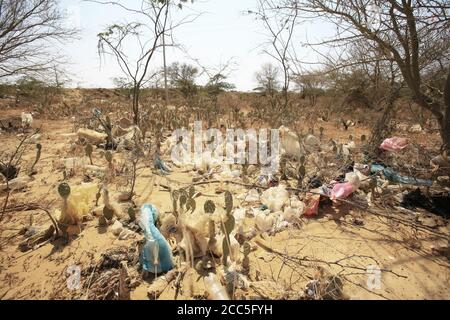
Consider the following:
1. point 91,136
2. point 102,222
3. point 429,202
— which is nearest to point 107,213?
point 102,222

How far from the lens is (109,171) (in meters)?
3.33

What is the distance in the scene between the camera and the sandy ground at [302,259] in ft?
5.68

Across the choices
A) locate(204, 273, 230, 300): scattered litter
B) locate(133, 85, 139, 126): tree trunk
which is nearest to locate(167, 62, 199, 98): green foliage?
locate(133, 85, 139, 126): tree trunk

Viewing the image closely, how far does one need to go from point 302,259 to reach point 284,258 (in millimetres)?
125

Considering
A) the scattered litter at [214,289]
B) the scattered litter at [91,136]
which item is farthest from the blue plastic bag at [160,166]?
the scattered litter at [214,289]

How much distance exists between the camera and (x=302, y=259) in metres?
1.97

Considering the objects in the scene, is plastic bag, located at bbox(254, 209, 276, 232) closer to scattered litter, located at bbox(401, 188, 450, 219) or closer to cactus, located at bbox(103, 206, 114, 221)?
cactus, located at bbox(103, 206, 114, 221)

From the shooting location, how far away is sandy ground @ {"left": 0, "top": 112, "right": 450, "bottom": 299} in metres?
1.73

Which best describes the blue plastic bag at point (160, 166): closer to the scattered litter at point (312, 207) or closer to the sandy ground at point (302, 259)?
the sandy ground at point (302, 259)

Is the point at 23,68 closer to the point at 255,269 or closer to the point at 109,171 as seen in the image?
the point at 109,171

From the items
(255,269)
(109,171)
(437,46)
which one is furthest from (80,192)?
(437,46)

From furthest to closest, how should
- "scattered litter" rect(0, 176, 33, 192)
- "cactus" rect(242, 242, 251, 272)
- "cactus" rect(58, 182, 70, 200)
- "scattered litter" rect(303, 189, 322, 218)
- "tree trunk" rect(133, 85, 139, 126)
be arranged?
"tree trunk" rect(133, 85, 139, 126) → "scattered litter" rect(0, 176, 33, 192) → "scattered litter" rect(303, 189, 322, 218) → "cactus" rect(58, 182, 70, 200) → "cactus" rect(242, 242, 251, 272)

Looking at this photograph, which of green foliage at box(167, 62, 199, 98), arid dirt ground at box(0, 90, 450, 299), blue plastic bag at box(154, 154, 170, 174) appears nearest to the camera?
arid dirt ground at box(0, 90, 450, 299)
